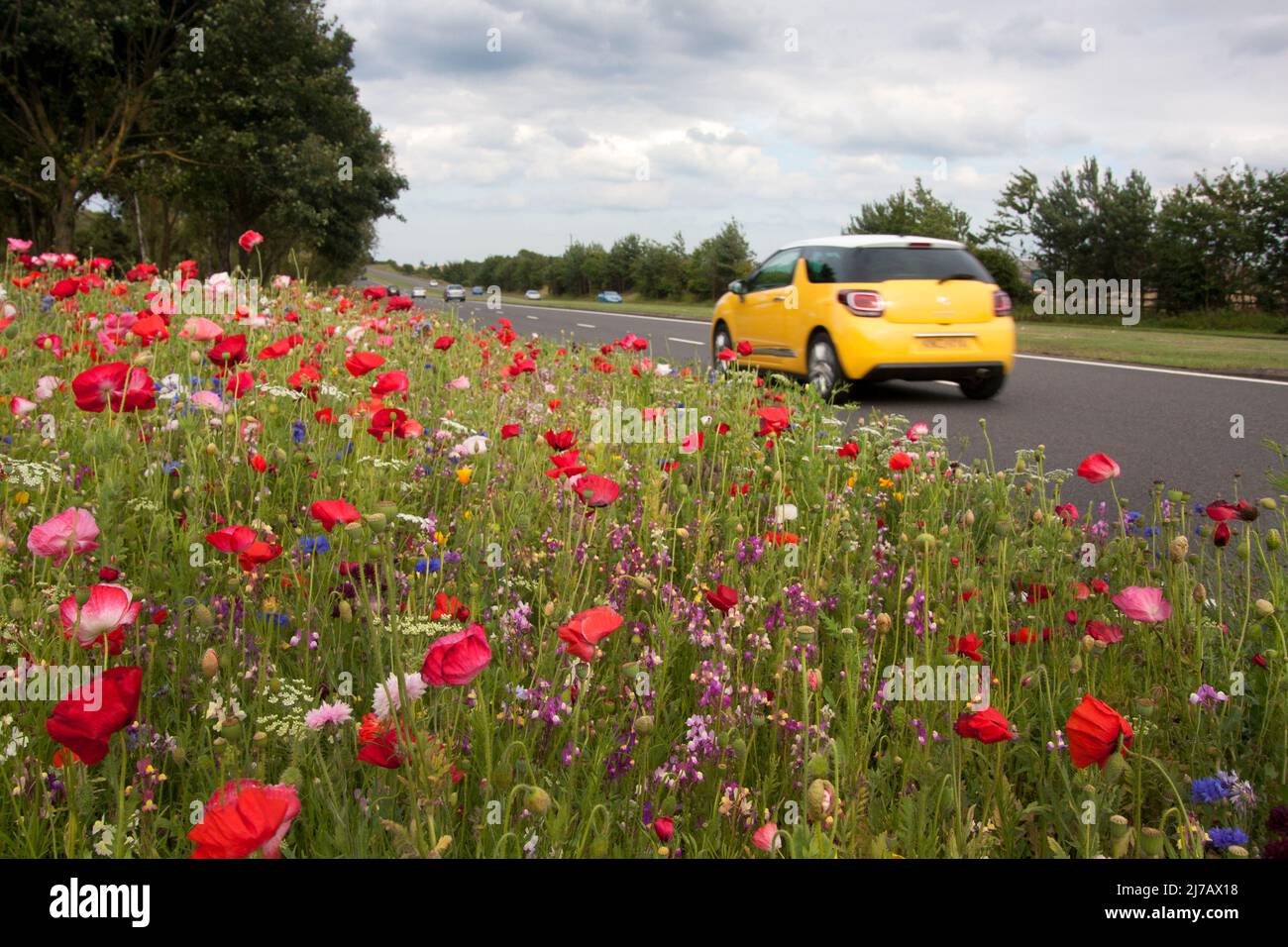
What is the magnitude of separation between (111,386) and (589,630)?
1744mm

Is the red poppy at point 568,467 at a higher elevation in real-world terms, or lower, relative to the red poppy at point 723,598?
higher

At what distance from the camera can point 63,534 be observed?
1824mm

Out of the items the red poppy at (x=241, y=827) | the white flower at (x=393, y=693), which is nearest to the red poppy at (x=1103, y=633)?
the white flower at (x=393, y=693)

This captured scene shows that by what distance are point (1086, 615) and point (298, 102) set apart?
2981 centimetres

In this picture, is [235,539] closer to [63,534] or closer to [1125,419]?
[63,534]

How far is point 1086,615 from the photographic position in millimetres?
2996

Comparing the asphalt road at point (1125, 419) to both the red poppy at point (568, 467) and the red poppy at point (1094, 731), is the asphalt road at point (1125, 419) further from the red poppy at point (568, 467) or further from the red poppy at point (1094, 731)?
the red poppy at point (1094, 731)

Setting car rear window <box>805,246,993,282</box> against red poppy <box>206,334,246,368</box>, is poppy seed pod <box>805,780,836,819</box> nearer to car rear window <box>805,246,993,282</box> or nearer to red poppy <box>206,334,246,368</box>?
red poppy <box>206,334,246,368</box>

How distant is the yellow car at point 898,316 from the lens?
916 centimetres

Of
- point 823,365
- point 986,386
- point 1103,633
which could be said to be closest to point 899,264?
point 823,365

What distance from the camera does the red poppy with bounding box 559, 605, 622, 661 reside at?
57.7 inches
